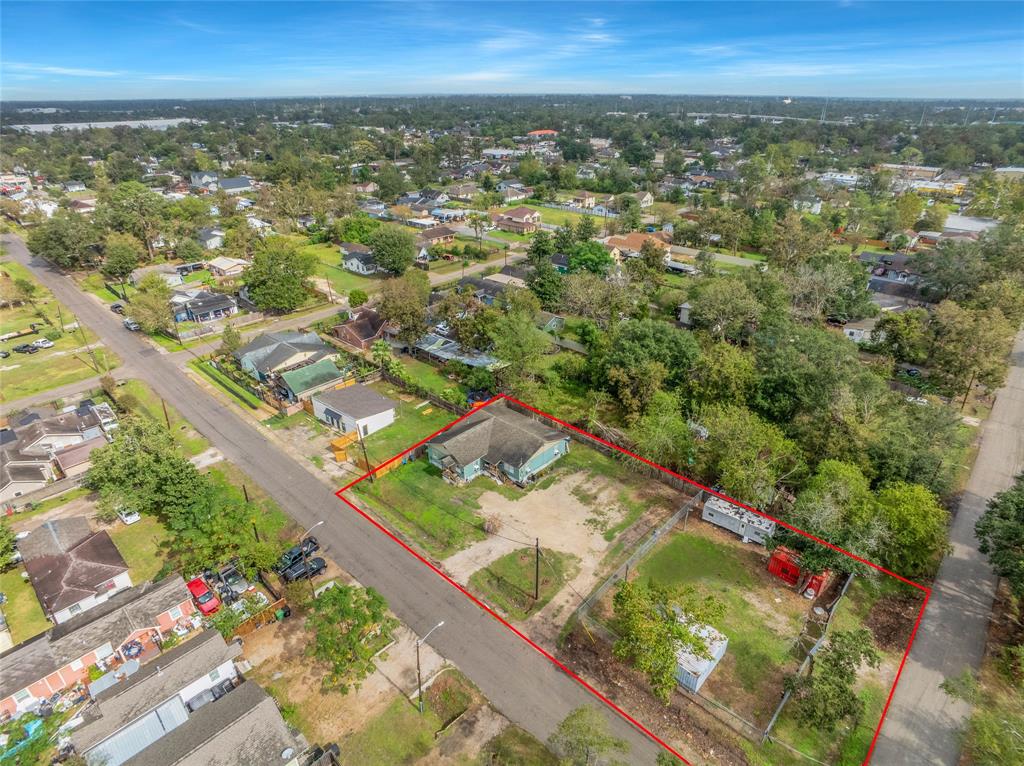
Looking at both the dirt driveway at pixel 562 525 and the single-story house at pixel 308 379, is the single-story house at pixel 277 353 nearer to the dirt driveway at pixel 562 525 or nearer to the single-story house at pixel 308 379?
the single-story house at pixel 308 379

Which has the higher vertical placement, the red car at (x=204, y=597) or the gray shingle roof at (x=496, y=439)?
the gray shingle roof at (x=496, y=439)

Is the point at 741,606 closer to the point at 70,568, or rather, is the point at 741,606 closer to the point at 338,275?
the point at 70,568

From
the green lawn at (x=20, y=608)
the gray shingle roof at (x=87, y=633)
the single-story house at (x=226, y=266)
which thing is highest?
the single-story house at (x=226, y=266)

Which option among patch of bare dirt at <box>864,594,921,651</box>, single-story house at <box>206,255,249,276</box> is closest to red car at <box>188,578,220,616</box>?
patch of bare dirt at <box>864,594,921,651</box>

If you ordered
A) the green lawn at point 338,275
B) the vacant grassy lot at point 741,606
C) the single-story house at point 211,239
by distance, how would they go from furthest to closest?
1. the single-story house at point 211,239
2. the green lawn at point 338,275
3. the vacant grassy lot at point 741,606

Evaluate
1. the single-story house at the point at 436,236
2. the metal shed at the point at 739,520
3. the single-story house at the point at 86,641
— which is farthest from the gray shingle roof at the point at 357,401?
the single-story house at the point at 436,236

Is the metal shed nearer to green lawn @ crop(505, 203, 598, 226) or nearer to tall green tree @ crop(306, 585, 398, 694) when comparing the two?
tall green tree @ crop(306, 585, 398, 694)

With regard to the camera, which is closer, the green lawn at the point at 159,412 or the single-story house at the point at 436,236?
the green lawn at the point at 159,412
